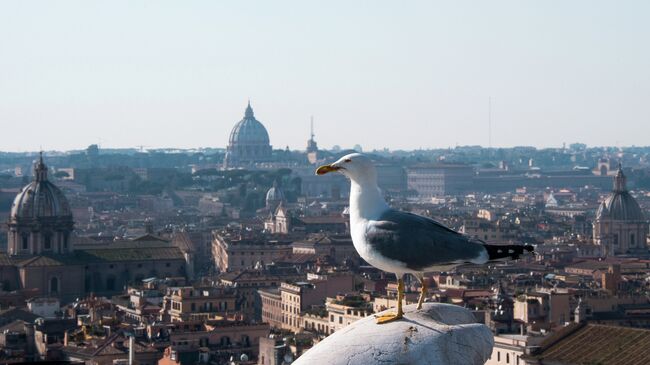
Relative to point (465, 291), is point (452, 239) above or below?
above

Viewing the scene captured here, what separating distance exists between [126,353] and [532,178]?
144422 millimetres

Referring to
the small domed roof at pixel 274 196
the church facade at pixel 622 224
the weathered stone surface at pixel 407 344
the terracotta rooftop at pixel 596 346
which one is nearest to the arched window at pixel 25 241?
the church facade at pixel 622 224

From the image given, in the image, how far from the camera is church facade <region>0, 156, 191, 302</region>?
64.7 metres

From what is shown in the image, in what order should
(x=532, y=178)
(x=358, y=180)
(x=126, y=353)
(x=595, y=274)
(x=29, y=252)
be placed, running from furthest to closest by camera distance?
(x=532, y=178)
(x=29, y=252)
(x=595, y=274)
(x=126, y=353)
(x=358, y=180)

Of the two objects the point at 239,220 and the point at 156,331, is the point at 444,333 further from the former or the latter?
the point at 239,220

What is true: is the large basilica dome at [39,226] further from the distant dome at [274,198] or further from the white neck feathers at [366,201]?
the white neck feathers at [366,201]

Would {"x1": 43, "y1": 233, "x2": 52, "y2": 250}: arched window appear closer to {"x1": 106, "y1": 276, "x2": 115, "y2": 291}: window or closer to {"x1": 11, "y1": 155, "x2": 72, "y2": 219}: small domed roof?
{"x1": 11, "y1": 155, "x2": 72, "y2": 219}: small domed roof

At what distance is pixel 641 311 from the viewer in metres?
44.6

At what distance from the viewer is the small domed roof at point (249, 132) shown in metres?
188

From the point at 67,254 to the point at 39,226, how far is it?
4.62 ft

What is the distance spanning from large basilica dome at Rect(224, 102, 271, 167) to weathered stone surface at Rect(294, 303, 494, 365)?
179801mm

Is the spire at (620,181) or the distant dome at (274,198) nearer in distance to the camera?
the spire at (620,181)

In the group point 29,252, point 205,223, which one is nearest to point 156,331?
point 29,252

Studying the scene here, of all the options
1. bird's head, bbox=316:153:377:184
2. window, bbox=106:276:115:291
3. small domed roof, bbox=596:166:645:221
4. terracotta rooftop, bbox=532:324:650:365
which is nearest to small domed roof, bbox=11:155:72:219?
window, bbox=106:276:115:291
